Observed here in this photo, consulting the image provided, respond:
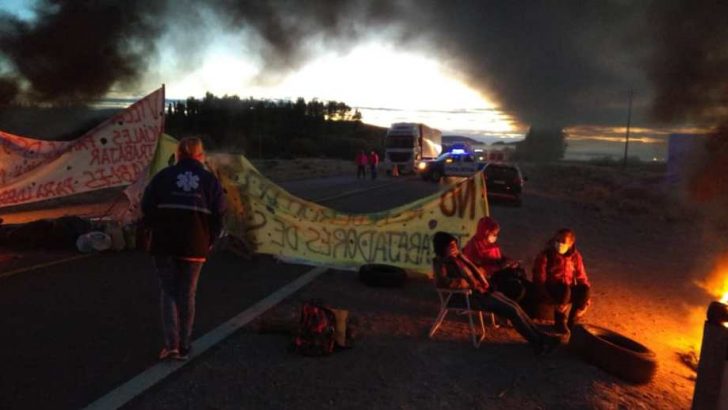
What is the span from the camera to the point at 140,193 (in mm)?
8508

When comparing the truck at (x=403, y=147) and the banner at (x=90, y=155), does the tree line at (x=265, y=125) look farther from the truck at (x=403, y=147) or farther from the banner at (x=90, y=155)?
the banner at (x=90, y=155)

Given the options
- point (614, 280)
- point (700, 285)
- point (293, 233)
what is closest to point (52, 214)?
point (293, 233)

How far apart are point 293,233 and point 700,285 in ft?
20.6

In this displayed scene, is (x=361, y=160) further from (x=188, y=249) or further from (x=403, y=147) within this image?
(x=188, y=249)

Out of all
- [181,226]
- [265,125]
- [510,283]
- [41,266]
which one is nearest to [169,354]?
[181,226]

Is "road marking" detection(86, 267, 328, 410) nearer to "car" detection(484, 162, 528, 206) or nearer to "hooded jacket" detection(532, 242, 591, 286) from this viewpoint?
"hooded jacket" detection(532, 242, 591, 286)

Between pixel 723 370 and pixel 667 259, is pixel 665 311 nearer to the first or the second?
pixel 723 370

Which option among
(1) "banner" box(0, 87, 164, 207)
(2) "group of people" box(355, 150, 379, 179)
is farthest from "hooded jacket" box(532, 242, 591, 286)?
(2) "group of people" box(355, 150, 379, 179)

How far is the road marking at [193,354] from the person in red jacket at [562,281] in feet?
9.41

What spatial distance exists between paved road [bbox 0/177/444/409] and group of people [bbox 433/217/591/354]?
2320 millimetres

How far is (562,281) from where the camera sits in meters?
5.30

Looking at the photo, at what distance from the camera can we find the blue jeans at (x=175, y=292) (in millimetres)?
4035

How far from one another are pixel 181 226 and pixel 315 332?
139cm

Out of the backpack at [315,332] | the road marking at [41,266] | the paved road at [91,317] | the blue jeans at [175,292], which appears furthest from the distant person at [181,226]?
the road marking at [41,266]
